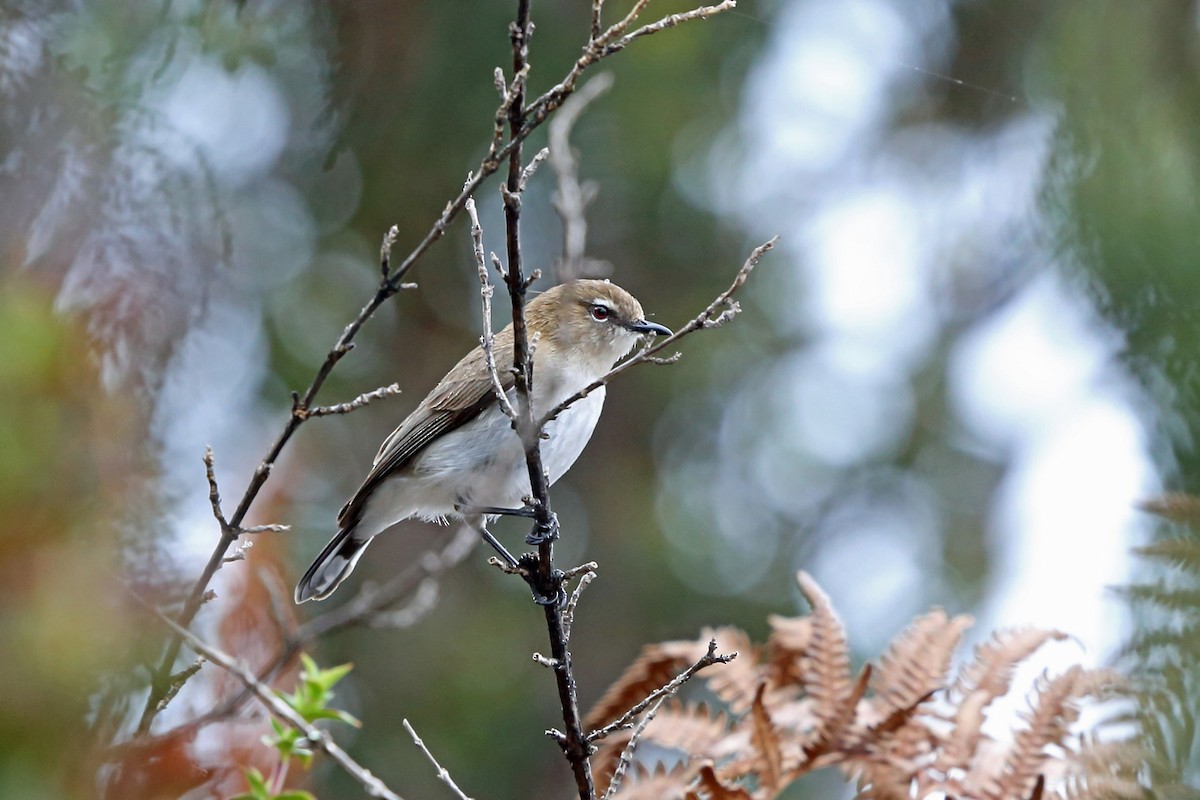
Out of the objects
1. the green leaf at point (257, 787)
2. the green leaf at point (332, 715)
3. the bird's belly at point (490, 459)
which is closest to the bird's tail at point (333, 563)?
the bird's belly at point (490, 459)

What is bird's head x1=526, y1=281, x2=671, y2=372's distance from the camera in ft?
12.8

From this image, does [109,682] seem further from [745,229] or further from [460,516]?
[745,229]

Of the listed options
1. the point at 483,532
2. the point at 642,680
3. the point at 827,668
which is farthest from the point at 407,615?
the point at 483,532

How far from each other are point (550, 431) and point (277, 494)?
1.37 metres

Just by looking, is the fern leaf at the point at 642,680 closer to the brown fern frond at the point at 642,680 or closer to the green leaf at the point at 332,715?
the brown fern frond at the point at 642,680

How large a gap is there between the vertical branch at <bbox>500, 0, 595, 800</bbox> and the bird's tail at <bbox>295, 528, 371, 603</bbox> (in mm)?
1702

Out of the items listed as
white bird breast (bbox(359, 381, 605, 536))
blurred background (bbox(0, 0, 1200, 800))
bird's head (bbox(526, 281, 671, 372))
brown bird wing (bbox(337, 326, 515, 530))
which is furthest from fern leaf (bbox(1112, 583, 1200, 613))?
bird's head (bbox(526, 281, 671, 372))

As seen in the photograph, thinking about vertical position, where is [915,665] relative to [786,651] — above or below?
below

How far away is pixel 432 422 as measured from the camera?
12.5 ft

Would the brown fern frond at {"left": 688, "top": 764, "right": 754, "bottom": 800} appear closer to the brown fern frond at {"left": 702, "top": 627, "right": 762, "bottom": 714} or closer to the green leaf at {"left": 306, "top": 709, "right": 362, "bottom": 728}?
the brown fern frond at {"left": 702, "top": 627, "right": 762, "bottom": 714}

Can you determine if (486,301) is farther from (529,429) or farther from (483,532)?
(483,532)

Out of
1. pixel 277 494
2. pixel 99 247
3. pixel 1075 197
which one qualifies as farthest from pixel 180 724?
pixel 1075 197

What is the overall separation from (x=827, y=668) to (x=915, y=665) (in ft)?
0.56

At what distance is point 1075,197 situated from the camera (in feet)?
3.40
